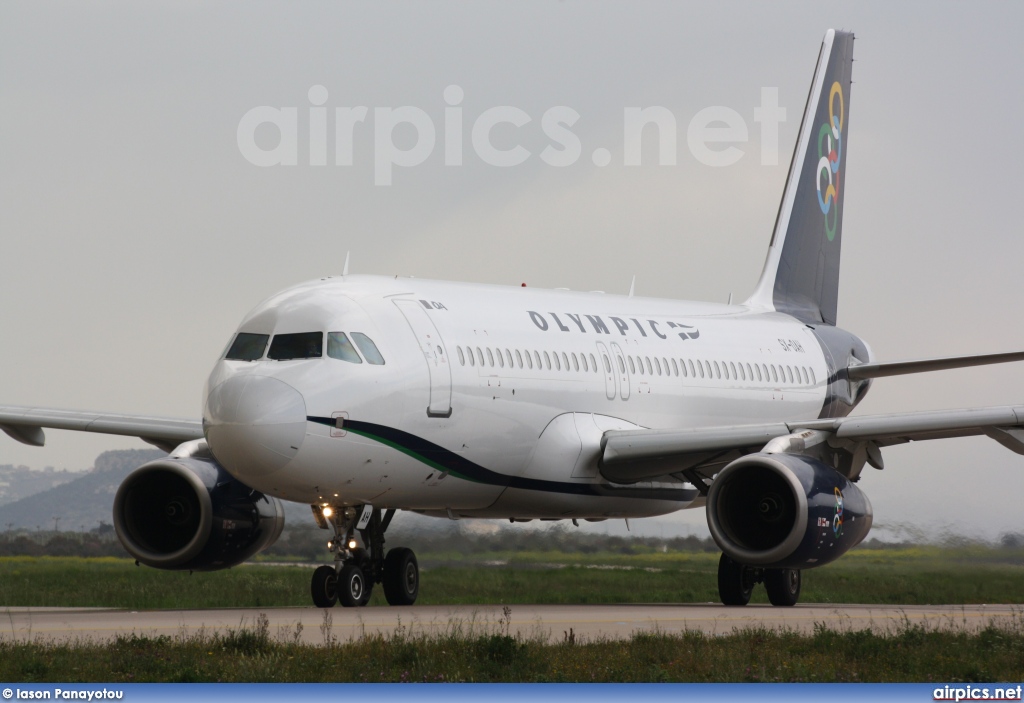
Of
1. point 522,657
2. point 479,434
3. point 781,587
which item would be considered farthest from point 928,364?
point 522,657

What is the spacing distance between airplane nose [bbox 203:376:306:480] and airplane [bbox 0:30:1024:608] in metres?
0.02

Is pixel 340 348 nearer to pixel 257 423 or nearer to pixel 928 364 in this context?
pixel 257 423

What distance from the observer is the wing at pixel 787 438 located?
18109 mm

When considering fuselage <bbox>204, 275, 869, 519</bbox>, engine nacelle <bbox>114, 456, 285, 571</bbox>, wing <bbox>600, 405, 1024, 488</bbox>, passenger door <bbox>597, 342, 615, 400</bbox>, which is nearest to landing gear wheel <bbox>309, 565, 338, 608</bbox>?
fuselage <bbox>204, 275, 869, 519</bbox>

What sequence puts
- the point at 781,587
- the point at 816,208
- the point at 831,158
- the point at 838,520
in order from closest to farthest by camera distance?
the point at 838,520 < the point at 781,587 < the point at 816,208 < the point at 831,158

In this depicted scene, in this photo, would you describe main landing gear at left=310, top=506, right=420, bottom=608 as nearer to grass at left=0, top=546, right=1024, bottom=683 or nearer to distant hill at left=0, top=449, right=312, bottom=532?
grass at left=0, top=546, right=1024, bottom=683

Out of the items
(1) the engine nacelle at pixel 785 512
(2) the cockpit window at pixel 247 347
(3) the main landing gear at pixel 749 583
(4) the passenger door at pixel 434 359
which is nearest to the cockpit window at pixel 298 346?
(2) the cockpit window at pixel 247 347

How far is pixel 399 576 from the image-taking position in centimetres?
1909

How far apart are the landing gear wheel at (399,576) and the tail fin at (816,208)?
1019cm

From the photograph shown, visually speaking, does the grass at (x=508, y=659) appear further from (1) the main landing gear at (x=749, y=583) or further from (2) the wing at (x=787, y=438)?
(1) the main landing gear at (x=749, y=583)

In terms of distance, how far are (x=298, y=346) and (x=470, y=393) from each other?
2.33m

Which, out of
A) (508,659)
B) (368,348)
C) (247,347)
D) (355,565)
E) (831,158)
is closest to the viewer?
(508,659)

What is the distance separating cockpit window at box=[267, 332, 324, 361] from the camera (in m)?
16.6

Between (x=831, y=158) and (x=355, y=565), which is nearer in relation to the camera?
(x=355, y=565)
